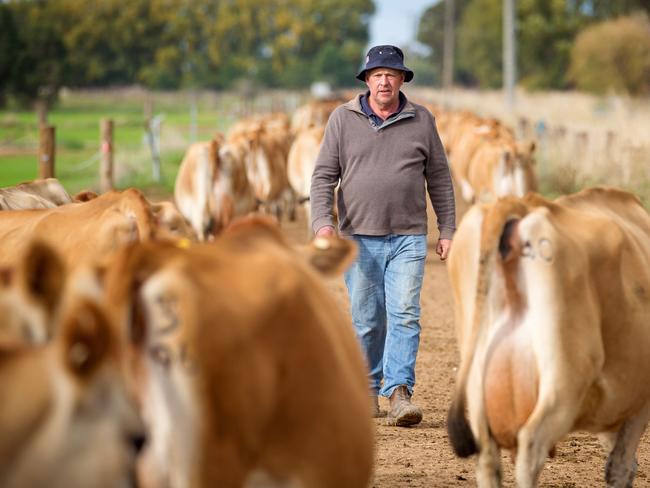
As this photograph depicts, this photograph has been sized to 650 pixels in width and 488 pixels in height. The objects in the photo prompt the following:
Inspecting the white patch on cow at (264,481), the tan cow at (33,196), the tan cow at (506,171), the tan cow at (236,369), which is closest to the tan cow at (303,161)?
the tan cow at (506,171)

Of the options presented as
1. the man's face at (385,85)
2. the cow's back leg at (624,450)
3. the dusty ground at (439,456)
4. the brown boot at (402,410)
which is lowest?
the dusty ground at (439,456)

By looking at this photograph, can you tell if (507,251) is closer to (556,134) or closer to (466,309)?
(466,309)

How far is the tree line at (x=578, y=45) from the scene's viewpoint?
49.2 meters

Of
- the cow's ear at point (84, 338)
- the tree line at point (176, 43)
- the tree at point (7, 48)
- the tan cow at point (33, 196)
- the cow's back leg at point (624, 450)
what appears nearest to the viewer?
the cow's ear at point (84, 338)

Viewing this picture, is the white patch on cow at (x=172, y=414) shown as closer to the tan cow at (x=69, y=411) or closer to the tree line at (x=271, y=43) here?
the tan cow at (x=69, y=411)

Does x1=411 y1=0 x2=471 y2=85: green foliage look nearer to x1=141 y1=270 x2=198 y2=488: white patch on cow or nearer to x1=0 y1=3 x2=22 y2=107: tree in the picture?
x1=0 y1=3 x2=22 y2=107: tree

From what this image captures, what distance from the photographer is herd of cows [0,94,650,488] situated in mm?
3000

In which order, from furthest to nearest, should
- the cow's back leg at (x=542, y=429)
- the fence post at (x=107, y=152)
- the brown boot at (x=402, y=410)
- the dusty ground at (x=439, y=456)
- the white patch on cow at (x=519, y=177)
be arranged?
the fence post at (x=107, y=152)
the white patch on cow at (x=519, y=177)
the brown boot at (x=402, y=410)
the dusty ground at (x=439, y=456)
the cow's back leg at (x=542, y=429)

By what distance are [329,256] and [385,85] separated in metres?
3.09

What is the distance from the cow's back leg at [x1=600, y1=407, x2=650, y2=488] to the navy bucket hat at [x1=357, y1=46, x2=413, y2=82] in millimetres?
2892

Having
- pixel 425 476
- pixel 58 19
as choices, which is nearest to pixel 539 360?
pixel 425 476

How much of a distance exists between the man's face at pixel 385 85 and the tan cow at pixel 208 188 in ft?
26.6

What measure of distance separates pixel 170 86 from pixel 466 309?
292 ft

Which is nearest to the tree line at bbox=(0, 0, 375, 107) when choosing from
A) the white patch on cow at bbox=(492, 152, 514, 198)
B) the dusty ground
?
the white patch on cow at bbox=(492, 152, 514, 198)
